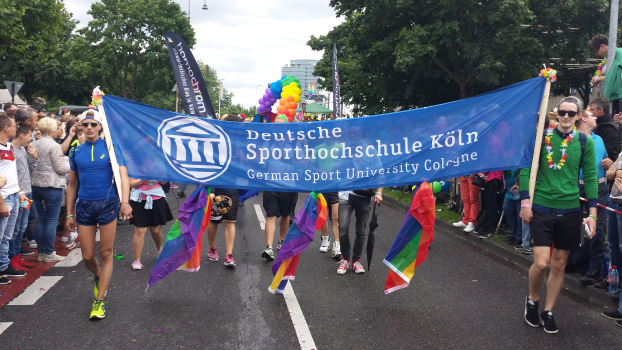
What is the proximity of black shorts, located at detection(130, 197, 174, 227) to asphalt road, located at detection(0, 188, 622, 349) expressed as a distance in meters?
0.61

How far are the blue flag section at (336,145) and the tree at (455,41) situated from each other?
10610mm

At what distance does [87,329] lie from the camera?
4559 mm

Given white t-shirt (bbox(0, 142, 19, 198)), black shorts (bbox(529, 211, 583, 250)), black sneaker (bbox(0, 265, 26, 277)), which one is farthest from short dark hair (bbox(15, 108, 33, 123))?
black shorts (bbox(529, 211, 583, 250))

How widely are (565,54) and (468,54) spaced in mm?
4832

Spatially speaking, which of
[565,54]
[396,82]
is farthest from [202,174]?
[565,54]

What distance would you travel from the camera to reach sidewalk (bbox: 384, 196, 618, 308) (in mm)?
5543

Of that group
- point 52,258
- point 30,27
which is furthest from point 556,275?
point 30,27

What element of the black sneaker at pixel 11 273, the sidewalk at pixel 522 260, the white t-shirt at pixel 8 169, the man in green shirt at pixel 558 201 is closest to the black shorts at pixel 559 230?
the man in green shirt at pixel 558 201

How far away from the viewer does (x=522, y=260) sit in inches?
283

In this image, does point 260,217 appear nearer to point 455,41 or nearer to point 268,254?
point 268,254

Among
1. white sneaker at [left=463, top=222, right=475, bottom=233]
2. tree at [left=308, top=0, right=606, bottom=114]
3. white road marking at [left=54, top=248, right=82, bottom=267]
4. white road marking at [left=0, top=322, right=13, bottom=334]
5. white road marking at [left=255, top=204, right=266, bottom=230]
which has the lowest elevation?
white road marking at [left=255, top=204, right=266, bottom=230]

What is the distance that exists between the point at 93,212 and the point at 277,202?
9.10 ft

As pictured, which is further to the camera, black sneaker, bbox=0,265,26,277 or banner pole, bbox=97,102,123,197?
black sneaker, bbox=0,265,26,277

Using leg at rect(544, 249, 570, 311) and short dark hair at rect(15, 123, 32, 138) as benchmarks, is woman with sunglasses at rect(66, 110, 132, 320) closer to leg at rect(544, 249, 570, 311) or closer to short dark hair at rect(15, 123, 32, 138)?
short dark hair at rect(15, 123, 32, 138)
